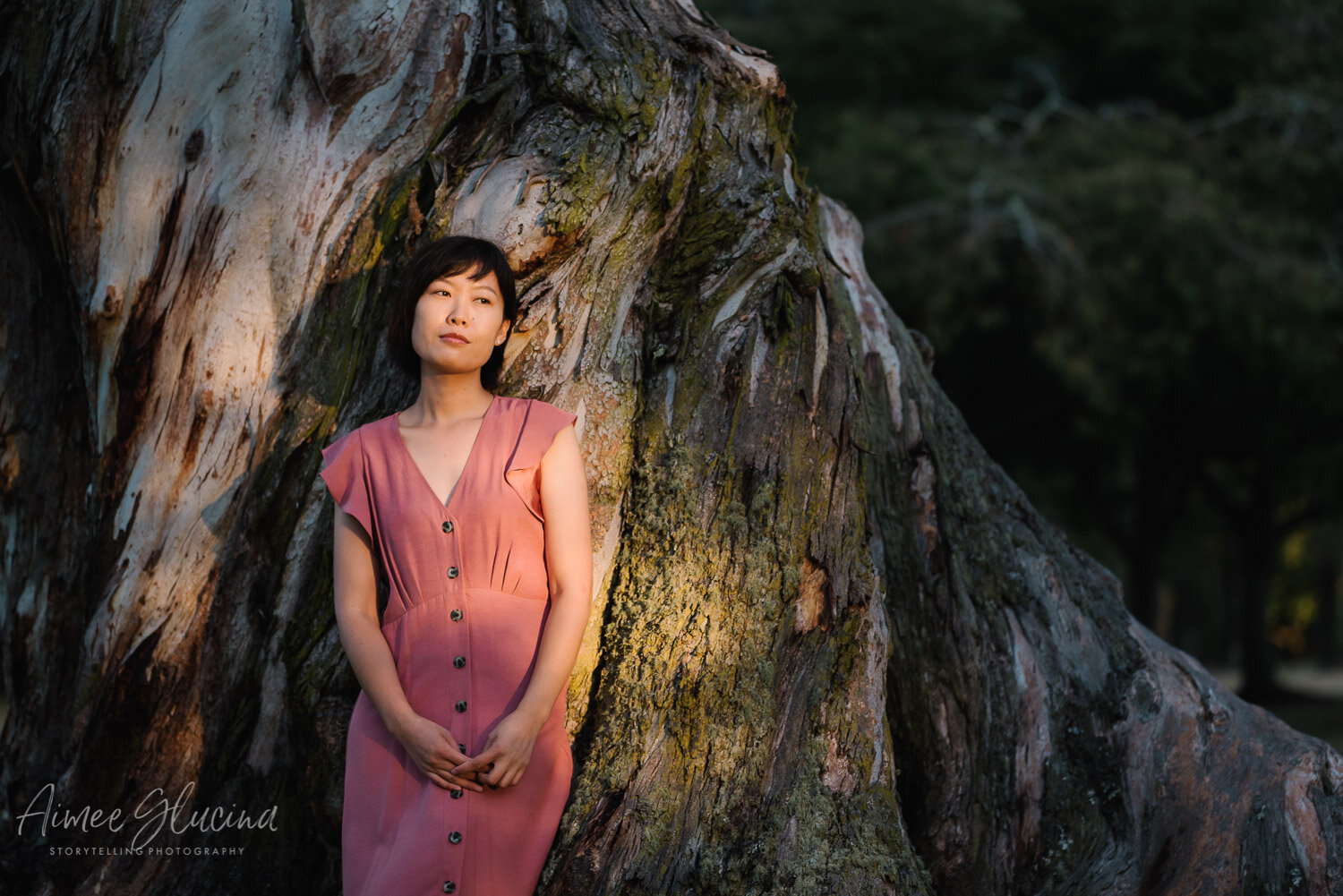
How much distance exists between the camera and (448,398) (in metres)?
2.78

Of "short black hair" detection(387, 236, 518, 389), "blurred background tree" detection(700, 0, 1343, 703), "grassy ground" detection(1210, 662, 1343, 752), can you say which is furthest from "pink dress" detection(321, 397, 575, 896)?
"grassy ground" detection(1210, 662, 1343, 752)

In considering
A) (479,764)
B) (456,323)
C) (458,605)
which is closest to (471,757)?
(479,764)

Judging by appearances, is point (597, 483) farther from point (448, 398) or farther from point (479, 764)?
point (479, 764)

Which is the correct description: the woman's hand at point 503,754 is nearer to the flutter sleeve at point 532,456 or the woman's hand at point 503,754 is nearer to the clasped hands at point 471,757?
the clasped hands at point 471,757

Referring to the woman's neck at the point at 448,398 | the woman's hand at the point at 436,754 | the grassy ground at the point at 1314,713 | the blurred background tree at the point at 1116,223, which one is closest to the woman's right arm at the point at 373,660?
the woman's hand at the point at 436,754

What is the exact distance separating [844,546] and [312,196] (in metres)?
1.99

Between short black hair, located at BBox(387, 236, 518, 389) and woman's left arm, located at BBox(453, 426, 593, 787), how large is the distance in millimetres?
423

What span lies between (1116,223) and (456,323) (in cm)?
898

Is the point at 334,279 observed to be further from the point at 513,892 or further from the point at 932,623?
the point at 932,623

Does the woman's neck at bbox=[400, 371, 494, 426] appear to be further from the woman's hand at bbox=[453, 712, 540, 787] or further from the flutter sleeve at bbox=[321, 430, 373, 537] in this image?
the woman's hand at bbox=[453, 712, 540, 787]

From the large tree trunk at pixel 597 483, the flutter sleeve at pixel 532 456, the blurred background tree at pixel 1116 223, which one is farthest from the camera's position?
the blurred background tree at pixel 1116 223

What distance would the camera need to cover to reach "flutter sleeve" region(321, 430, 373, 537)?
2.72m

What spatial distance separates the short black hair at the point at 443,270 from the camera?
271cm

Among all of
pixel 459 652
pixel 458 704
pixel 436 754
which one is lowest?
pixel 436 754
